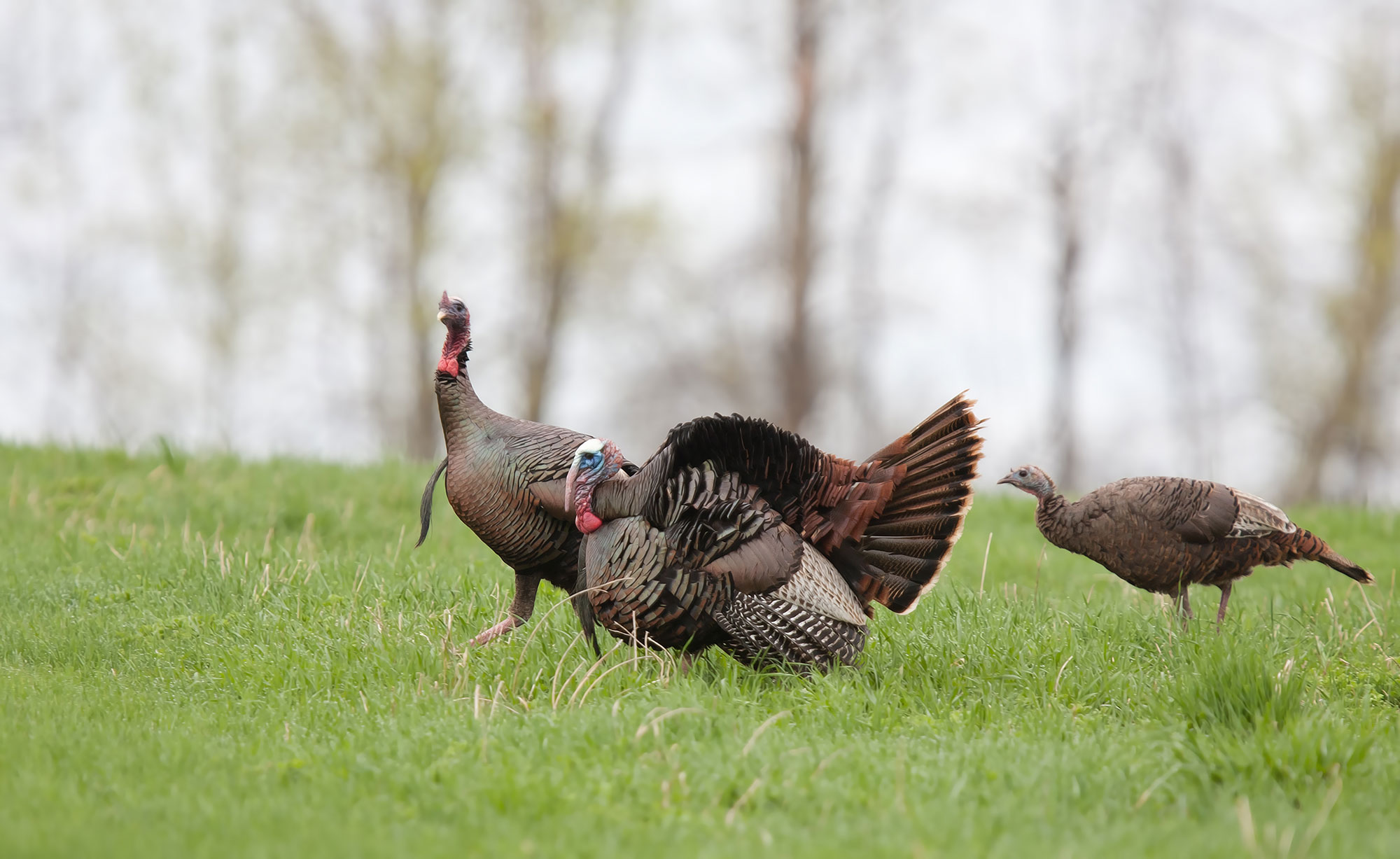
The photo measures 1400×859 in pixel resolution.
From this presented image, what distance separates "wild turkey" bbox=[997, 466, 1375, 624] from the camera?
558 centimetres

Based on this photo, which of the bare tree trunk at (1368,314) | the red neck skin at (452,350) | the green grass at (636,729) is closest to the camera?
the green grass at (636,729)

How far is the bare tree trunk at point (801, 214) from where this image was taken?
1538 cm

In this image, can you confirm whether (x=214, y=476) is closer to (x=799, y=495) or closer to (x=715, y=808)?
(x=799, y=495)

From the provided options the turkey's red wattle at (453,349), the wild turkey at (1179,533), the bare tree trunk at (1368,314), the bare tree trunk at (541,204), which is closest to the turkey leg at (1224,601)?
the wild turkey at (1179,533)

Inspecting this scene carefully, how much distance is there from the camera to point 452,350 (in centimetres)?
579

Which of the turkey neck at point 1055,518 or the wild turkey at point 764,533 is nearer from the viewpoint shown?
the wild turkey at point 764,533

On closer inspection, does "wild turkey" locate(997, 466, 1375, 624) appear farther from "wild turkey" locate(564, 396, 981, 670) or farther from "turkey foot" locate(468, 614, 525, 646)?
"turkey foot" locate(468, 614, 525, 646)

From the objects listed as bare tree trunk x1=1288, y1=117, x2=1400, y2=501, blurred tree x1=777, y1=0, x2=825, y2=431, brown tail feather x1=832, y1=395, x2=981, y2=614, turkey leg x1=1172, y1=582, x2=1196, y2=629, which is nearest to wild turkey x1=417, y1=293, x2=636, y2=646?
brown tail feather x1=832, y1=395, x2=981, y2=614

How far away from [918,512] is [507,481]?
183 centimetres

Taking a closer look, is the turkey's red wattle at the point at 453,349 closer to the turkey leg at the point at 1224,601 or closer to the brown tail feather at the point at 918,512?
the brown tail feather at the point at 918,512

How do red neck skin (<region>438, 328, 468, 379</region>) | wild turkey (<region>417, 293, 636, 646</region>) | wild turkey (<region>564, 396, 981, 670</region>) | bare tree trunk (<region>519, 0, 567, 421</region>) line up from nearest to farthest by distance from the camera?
wild turkey (<region>564, 396, 981, 670</region>), wild turkey (<region>417, 293, 636, 646</region>), red neck skin (<region>438, 328, 468, 379</region>), bare tree trunk (<region>519, 0, 567, 421</region>)

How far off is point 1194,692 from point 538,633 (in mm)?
2784

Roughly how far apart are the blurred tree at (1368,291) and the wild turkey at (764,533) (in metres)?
17.4

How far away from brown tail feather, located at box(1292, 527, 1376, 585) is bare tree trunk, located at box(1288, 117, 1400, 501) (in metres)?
15.6
